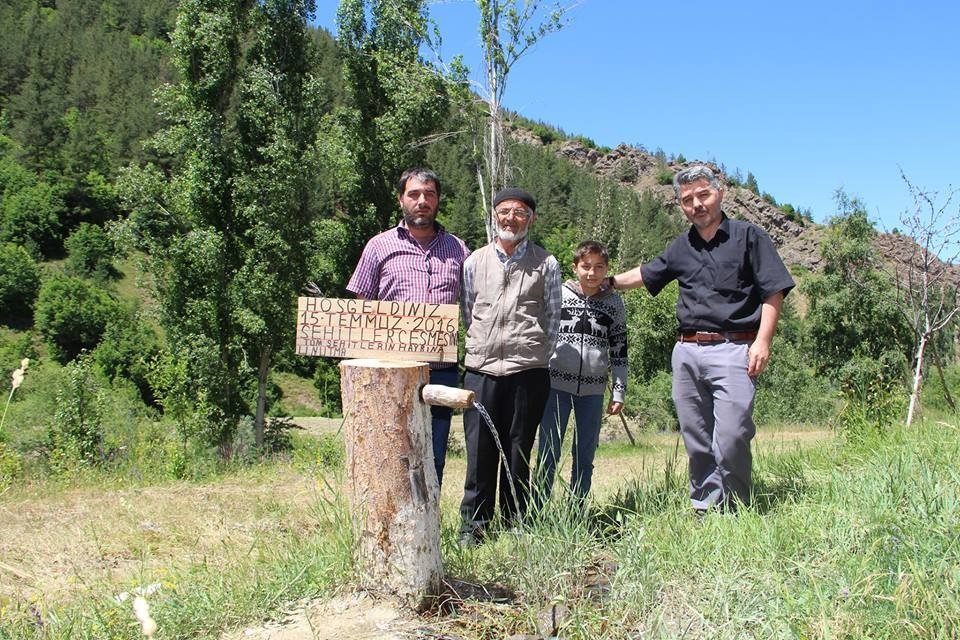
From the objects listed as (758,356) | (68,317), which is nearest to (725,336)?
(758,356)

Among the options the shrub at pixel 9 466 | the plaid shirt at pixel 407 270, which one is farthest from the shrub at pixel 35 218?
the plaid shirt at pixel 407 270

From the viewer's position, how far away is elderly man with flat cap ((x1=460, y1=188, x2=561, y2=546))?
11.3ft

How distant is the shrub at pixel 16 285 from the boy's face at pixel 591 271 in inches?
2459

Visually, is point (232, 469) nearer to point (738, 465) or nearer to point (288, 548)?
point (288, 548)

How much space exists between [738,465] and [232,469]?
7087mm

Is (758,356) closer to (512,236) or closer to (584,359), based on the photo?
(584,359)

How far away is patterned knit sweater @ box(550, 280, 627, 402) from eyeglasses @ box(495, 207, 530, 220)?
2.24 ft

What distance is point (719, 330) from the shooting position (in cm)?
354

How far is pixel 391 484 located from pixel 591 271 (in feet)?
6.23

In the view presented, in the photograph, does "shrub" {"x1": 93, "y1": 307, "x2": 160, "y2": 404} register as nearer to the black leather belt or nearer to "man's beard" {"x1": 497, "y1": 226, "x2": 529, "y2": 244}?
"man's beard" {"x1": 497, "y1": 226, "x2": 529, "y2": 244}

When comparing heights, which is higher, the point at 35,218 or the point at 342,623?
the point at 35,218

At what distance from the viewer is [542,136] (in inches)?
7003

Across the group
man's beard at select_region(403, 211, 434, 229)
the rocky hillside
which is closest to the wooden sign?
man's beard at select_region(403, 211, 434, 229)

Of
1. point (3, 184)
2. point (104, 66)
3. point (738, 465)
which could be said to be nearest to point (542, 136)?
point (104, 66)
